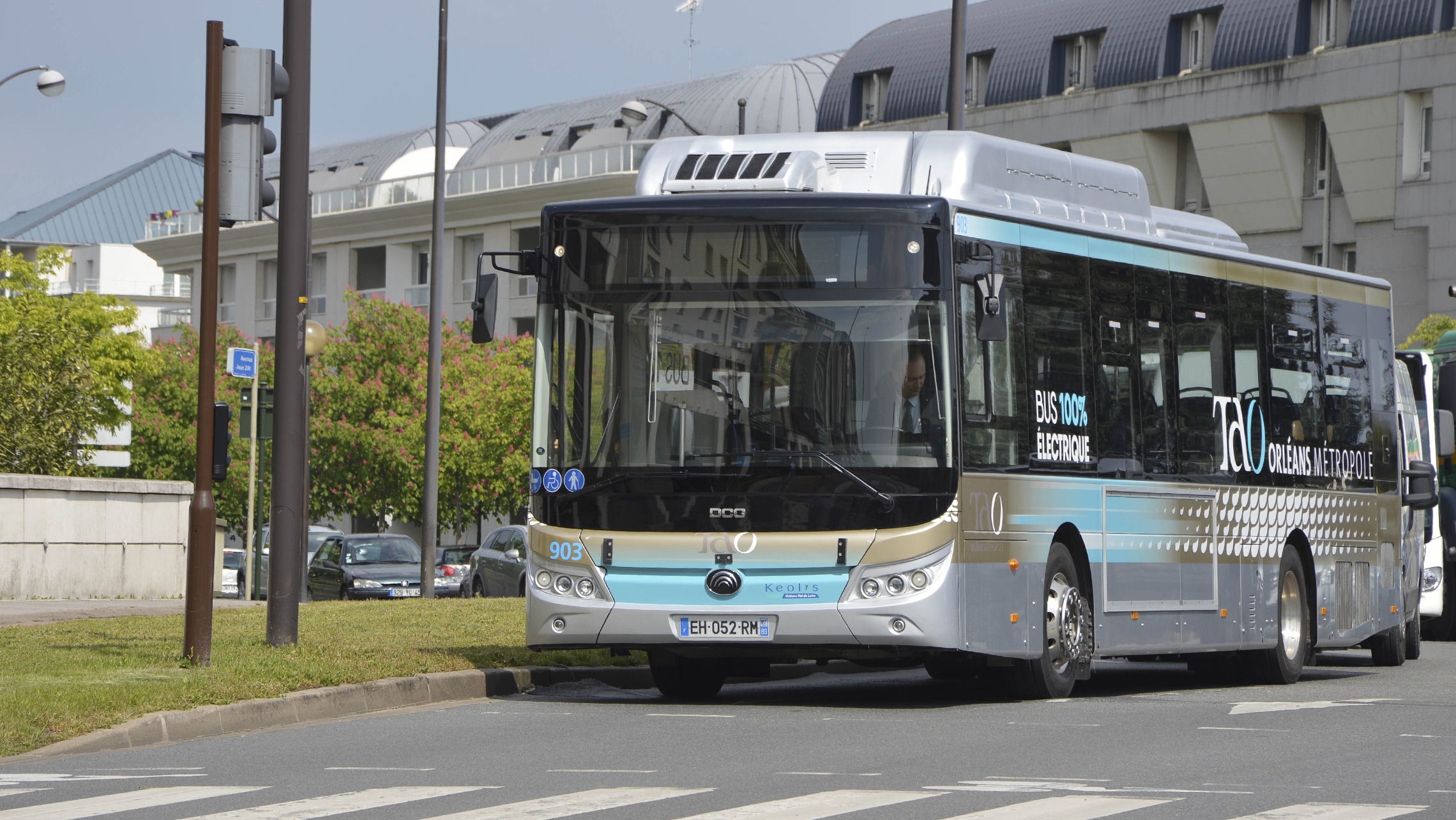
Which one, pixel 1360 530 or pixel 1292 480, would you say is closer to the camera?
pixel 1292 480

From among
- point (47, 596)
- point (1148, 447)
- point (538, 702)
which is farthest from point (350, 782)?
point (47, 596)

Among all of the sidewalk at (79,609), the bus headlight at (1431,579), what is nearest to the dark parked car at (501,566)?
the sidewalk at (79,609)

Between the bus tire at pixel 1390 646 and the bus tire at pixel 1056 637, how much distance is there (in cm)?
584

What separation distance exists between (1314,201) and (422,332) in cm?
2332

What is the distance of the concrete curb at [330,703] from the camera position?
11.3m

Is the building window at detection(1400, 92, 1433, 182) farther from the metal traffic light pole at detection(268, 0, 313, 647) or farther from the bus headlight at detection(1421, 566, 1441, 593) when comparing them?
the metal traffic light pole at detection(268, 0, 313, 647)

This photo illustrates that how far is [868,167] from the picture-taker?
1405cm

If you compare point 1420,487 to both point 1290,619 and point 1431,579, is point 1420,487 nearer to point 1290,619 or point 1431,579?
point 1290,619

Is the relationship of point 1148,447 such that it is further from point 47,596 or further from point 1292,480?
point 47,596

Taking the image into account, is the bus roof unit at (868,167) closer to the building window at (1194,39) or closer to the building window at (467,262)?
the building window at (1194,39)

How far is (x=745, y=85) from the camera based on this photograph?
7150 centimetres

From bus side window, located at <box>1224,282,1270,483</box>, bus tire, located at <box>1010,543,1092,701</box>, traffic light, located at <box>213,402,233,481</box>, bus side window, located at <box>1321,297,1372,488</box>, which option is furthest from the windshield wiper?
bus side window, located at <box>1321,297,1372,488</box>

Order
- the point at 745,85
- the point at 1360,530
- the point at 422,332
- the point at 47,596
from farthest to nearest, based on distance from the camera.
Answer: the point at 745,85
the point at 422,332
the point at 47,596
the point at 1360,530

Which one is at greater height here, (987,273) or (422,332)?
(422,332)
